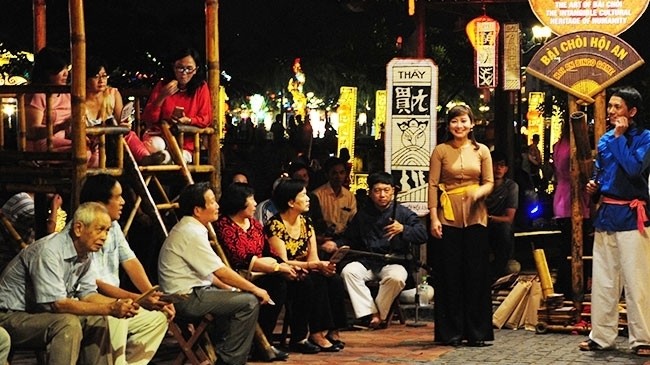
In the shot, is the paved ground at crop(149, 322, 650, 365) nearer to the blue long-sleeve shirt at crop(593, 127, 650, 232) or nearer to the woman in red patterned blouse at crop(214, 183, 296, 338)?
the woman in red patterned blouse at crop(214, 183, 296, 338)

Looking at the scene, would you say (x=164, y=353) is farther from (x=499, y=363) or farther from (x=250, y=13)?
(x=250, y=13)

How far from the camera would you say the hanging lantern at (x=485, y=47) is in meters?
20.0

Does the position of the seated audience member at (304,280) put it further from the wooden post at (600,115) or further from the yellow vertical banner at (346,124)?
the yellow vertical banner at (346,124)

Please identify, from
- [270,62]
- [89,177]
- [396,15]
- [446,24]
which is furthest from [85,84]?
[270,62]

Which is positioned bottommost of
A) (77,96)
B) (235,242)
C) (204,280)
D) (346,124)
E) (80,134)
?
(204,280)

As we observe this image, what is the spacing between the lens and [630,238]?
10688mm

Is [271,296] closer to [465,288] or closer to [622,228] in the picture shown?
[465,288]

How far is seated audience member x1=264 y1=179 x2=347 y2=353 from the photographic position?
11.1m

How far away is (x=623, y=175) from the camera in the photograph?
35.4 feet

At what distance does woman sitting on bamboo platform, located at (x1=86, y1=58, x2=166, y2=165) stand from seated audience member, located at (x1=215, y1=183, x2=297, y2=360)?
2.31ft

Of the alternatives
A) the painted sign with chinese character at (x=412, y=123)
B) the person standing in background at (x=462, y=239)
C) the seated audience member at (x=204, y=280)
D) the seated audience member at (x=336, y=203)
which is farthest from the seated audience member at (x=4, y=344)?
the painted sign with chinese character at (x=412, y=123)

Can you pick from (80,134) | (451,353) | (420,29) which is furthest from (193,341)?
(420,29)

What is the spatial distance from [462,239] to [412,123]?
237 cm

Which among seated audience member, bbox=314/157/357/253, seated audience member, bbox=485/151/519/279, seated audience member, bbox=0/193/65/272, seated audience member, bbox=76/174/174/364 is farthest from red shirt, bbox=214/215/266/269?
seated audience member, bbox=485/151/519/279
